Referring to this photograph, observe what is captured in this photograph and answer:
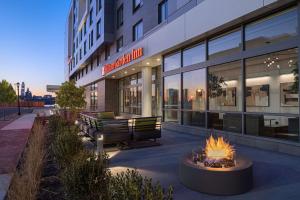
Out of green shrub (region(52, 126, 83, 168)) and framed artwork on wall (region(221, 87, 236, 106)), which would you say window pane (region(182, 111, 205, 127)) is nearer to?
framed artwork on wall (region(221, 87, 236, 106))

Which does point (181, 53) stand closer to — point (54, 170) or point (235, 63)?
point (235, 63)

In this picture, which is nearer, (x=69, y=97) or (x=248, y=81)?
(x=248, y=81)

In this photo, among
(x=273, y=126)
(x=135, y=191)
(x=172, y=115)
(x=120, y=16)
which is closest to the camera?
(x=135, y=191)

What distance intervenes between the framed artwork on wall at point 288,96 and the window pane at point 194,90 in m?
4.40

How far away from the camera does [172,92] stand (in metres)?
15.8

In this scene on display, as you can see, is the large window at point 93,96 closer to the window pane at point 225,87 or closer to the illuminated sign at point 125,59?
the illuminated sign at point 125,59

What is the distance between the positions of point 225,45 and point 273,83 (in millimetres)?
3078

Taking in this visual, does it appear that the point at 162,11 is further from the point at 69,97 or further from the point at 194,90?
the point at 69,97

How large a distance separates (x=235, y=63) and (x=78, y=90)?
15.8m

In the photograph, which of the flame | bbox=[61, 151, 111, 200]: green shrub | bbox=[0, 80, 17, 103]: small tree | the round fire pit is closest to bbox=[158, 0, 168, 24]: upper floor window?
the flame

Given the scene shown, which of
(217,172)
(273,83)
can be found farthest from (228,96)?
(217,172)

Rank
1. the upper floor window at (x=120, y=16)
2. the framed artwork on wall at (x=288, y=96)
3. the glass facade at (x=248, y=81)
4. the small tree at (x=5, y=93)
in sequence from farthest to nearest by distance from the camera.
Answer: the small tree at (x=5, y=93) < the upper floor window at (x=120, y=16) < the glass facade at (x=248, y=81) < the framed artwork on wall at (x=288, y=96)

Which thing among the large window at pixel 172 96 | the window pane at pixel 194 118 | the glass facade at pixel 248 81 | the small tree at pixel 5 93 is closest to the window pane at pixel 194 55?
the glass facade at pixel 248 81

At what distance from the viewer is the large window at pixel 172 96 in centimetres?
1521
